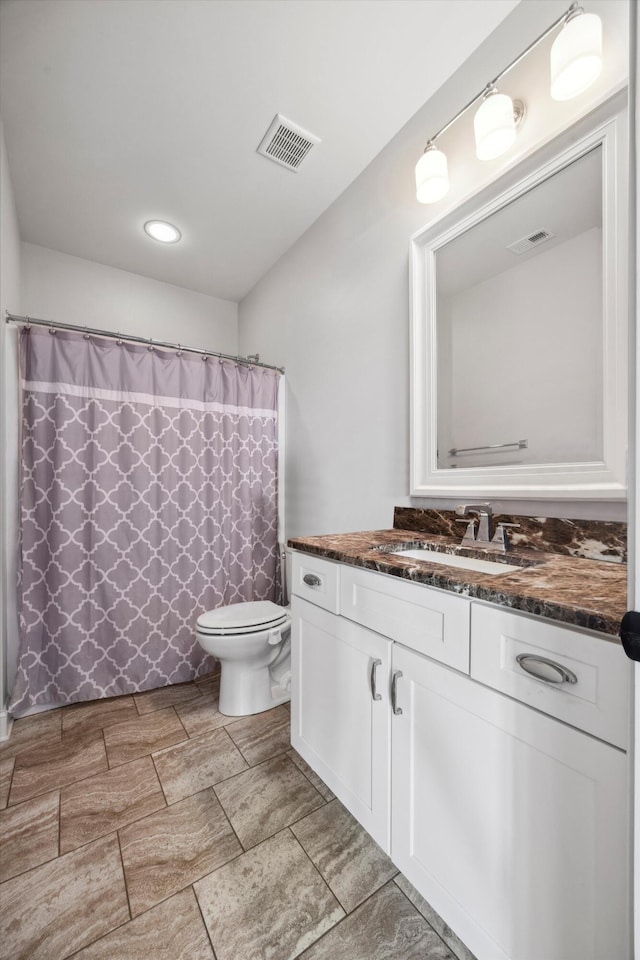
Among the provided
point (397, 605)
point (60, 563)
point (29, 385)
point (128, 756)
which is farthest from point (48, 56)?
point (128, 756)

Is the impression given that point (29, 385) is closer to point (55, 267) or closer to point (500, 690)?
point (55, 267)

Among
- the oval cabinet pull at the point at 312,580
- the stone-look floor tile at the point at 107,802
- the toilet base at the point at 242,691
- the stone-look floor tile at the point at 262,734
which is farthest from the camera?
the toilet base at the point at 242,691

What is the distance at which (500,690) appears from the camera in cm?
75

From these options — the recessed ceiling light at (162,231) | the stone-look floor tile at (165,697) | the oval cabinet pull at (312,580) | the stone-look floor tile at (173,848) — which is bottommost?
the stone-look floor tile at (165,697)

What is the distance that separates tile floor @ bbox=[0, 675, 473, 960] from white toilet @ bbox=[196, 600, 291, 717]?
159 millimetres

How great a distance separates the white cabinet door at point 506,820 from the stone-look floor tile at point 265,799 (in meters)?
0.40

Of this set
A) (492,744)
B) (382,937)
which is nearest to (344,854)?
(382,937)

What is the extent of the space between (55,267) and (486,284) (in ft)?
8.49

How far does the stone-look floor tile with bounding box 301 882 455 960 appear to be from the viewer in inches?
35.1

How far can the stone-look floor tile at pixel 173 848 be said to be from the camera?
103cm

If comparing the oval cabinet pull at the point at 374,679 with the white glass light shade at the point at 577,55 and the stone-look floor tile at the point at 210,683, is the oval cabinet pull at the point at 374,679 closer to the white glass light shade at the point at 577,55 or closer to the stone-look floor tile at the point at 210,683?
the stone-look floor tile at the point at 210,683

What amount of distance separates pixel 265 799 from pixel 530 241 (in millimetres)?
1971

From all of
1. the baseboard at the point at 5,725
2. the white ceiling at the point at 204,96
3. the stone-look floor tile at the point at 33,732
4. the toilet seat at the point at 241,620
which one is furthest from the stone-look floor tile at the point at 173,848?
the white ceiling at the point at 204,96

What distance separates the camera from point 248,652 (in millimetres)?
1711
